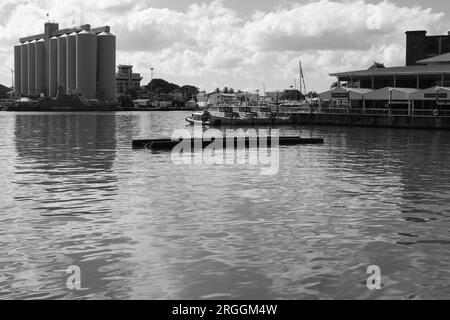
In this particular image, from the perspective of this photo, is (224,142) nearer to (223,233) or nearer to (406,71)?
(223,233)

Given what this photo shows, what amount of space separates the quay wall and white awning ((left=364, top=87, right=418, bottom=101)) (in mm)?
2915

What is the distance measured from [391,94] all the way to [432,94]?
18.2 ft

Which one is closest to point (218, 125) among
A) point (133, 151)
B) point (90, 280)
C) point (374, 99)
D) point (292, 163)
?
point (374, 99)

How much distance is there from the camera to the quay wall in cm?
8106

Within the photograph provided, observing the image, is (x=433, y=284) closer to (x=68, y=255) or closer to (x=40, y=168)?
(x=68, y=255)

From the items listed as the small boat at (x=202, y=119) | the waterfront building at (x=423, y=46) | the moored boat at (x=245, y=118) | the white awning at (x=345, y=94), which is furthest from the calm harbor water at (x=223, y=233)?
the waterfront building at (x=423, y=46)

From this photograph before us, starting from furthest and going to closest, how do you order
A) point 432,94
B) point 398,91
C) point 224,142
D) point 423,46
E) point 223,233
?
point 423,46 → point 398,91 → point 432,94 → point 224,142 → point 223,233

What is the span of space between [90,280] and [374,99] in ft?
278

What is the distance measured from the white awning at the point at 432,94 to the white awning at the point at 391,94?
85 cm

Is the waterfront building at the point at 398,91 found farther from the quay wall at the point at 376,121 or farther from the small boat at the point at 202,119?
the small boat at the point at 202,119

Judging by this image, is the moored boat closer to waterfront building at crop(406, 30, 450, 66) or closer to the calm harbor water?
waterfront building at crop(406, 30, 450, 66)

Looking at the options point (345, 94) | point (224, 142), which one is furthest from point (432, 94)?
point (224, 142)

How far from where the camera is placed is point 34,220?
18.6m

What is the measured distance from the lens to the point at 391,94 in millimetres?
87062
